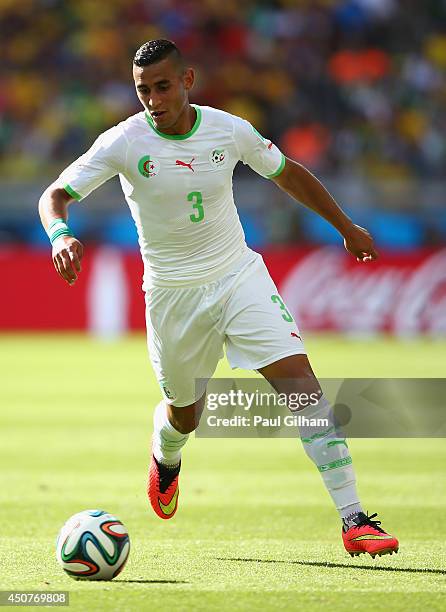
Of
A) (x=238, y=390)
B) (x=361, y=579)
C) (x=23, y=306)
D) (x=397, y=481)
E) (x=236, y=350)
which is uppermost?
(x=236, y=350)

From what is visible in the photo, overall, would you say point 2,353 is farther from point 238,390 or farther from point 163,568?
point 163,568

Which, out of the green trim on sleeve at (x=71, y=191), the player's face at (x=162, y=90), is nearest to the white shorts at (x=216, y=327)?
the green trim on sleeve at (x=71, y=191)

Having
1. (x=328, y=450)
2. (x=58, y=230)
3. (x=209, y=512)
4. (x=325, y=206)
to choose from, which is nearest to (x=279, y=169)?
(x=325, y=206)

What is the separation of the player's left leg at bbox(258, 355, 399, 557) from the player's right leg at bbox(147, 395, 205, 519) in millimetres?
871

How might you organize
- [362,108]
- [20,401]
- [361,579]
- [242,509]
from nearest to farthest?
[361,579]
[242,509]
[20,401]
[362,108]

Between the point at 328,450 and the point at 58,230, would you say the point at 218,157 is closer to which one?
the point at 58,230

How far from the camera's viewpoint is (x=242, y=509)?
7332 millimetres

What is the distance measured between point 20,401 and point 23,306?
829 centimetres

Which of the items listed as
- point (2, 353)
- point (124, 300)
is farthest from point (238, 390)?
point (124, 300)

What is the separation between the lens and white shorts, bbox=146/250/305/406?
6.05 meters

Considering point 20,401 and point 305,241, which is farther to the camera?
point 305,241

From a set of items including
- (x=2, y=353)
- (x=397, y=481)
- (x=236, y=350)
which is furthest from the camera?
(x=2, y=353)

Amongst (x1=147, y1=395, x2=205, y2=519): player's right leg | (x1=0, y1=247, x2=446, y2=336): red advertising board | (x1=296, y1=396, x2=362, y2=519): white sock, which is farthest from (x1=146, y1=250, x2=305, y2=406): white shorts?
(x1=0, y1=247, x2=446, y2=336): red advertising board

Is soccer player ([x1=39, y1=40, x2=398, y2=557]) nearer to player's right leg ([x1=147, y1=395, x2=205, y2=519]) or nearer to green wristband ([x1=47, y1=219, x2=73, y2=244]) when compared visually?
green wristband ([x1=47, y1=219, x2=73, y2=244])
